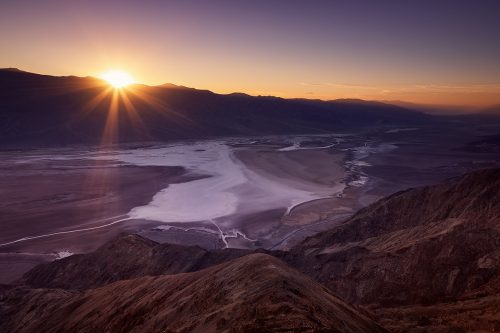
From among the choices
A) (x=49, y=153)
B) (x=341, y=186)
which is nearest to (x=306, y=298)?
(x=341, y=186)

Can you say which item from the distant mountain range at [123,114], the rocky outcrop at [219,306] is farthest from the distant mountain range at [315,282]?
the distant mountain range at [123,114]

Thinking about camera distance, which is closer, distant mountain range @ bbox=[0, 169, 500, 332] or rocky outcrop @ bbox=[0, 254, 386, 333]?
rocky outcrop @ bbox=[0, 254, 386, 333]

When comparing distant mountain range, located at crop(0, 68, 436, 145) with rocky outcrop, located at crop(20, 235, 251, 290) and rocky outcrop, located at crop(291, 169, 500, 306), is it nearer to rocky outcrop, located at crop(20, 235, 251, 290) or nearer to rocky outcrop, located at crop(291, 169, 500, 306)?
rocky outcrop, located at crop(20, 235, 251, 290)

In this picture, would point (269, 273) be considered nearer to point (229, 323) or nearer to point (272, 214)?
point (229, 323)

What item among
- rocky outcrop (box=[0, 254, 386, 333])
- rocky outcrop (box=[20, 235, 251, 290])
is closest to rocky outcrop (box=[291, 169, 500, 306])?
rocky outcrop (box=[20, 235, 251, 290])

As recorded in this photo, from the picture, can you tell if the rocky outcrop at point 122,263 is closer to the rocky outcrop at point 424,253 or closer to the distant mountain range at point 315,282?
the distant mountain range at point 315,282

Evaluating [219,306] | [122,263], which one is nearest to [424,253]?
[219,306]

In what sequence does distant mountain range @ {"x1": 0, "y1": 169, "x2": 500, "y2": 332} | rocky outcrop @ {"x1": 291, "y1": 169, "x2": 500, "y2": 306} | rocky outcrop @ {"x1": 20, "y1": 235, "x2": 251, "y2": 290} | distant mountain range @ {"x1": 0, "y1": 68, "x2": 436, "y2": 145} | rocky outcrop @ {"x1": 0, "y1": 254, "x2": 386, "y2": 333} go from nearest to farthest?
1. rocky outcrop @ {"x1": 0, "y1": 254, "x2": 386, "y2": 333}
2. distant mountain range @ {"x1": 0, "y1": 169, "x2": 500, "y2": 332}
3. rocky outcrop @ {"x1": 291, "y1": 169, "x2": 500, "y2": 306}
4. rocky outcrop @ {"x1": 20, "y1": 235, "x2": 251, "y2": 290}
5. distant mountain range @ {"x1": 0, "y1": 68, "x2": 436, "y2": 145}
